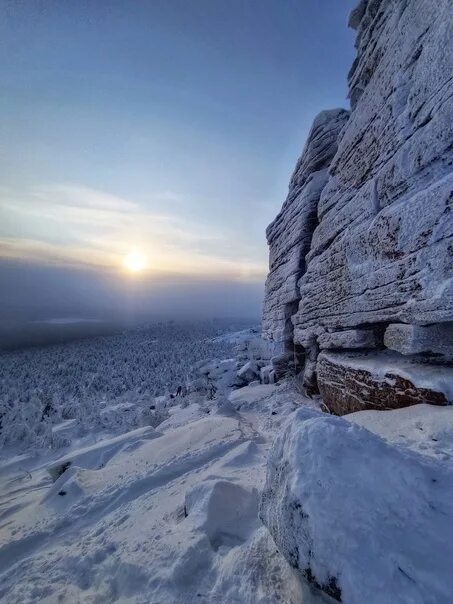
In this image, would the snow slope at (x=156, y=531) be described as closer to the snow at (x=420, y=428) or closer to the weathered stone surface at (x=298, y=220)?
the snow at (x=420, y=428)

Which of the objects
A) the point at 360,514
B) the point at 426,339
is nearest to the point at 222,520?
the point at 360,514

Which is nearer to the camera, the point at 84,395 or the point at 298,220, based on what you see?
the point at 298,220

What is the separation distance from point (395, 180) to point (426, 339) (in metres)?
2.55

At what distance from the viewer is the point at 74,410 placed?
13.9 m

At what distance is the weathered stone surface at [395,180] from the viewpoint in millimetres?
3627

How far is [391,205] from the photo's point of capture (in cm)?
466

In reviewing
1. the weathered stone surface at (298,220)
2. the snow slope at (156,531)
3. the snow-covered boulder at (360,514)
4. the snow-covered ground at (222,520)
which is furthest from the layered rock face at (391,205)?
the snow slope at (156,531)

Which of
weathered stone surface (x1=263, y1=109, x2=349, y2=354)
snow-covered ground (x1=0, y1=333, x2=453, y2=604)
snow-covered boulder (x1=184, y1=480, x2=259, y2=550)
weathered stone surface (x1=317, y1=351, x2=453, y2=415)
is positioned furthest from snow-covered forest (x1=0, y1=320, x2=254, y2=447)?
snow-covered boulder (x1=184, y1=480, x2=259, y2=550)

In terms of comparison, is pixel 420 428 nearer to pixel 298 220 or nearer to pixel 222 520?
pixel 222 520

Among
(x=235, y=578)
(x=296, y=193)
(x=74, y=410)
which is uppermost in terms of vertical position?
(x=296, y=193)

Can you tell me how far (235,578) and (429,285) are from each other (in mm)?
3827

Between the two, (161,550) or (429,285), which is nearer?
(161,550)

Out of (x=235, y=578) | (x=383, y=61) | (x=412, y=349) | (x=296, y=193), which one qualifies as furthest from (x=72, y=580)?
(x=296, y=193)

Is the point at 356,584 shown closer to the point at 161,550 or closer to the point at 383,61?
the point at 161,550
